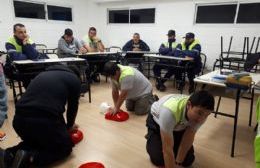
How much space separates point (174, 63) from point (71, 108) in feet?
9.32

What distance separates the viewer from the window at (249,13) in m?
4.34

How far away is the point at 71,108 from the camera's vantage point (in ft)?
6.73

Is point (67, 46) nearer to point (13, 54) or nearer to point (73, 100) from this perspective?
point (13, 54)

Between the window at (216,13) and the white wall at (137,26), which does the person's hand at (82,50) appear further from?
the window at (216,13)

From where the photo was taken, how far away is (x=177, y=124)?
5.14 ft

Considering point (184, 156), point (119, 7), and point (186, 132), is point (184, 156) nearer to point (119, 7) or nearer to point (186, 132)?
point (186, 132)

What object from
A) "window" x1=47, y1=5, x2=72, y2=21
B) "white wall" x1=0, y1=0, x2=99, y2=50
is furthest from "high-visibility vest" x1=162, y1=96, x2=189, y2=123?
"window" x1=47, y1=5, x2=72, y2=21

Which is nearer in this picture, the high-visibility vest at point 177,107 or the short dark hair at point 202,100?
the short dark hair at point 202,100

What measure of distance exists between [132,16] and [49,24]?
2.37 metres

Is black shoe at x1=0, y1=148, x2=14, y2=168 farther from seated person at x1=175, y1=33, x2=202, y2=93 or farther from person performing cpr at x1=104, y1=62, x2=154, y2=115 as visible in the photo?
seated person at x1=175, y1=33, x2=202, y2=93

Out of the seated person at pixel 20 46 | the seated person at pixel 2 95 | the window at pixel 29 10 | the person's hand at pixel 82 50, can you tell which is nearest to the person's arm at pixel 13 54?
the seated person at pixel 20 46

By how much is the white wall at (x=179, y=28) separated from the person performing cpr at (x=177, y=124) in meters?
3.54

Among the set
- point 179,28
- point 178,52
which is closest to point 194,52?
point 178,52

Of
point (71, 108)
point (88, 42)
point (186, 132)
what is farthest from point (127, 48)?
point (186, 132)
